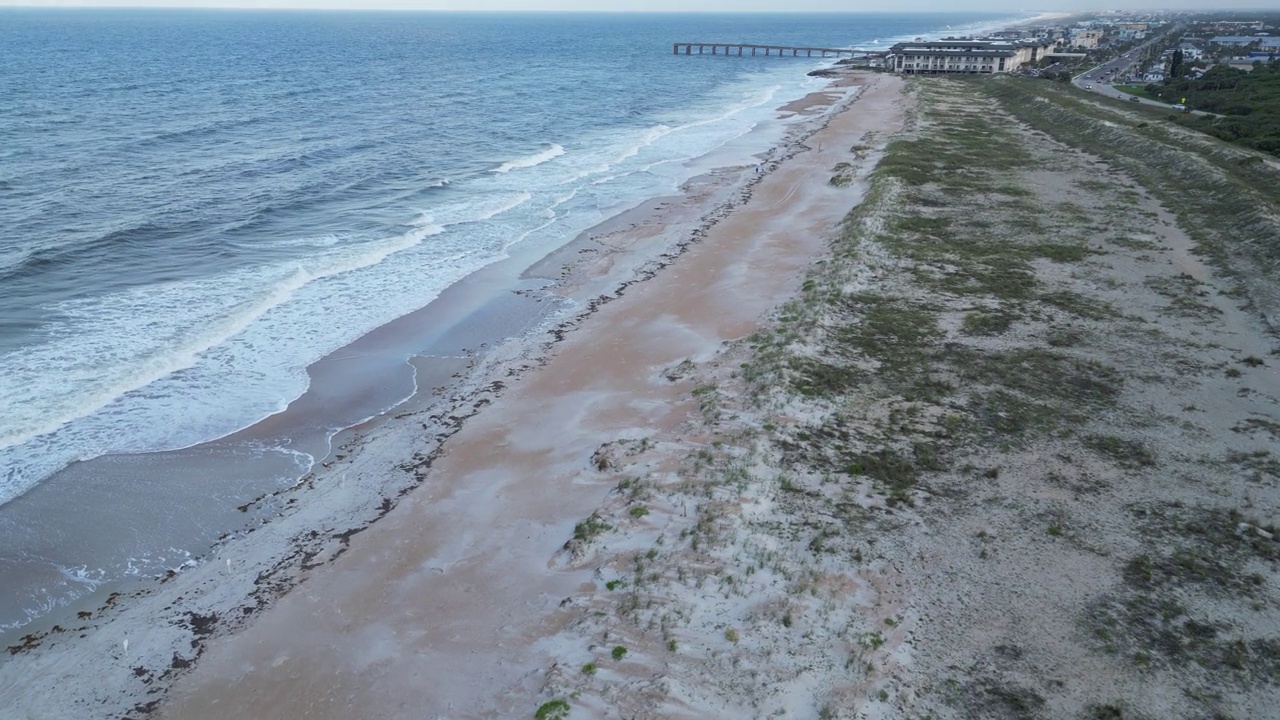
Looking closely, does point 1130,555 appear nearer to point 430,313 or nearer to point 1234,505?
point 1234,505

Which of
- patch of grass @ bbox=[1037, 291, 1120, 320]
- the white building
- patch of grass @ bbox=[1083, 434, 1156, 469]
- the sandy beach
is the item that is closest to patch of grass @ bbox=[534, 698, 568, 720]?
the sandy beach

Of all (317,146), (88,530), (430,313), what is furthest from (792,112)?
(88,530)

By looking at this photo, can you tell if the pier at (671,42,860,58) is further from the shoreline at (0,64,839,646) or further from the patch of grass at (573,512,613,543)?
the patch of grass at (573,512,613,543)

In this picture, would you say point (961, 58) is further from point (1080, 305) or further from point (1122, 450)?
point (1122, 450)

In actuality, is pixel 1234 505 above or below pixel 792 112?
below

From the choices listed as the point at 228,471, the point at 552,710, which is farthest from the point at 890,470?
the point at 228,471

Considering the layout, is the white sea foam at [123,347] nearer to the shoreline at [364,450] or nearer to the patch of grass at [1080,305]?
the shoreline at [364,450]
